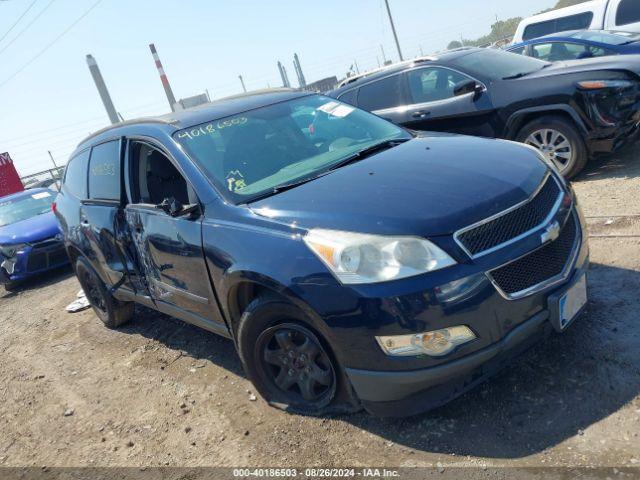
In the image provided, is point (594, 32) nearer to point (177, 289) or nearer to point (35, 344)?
point (177, 289)

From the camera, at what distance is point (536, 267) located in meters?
2.50

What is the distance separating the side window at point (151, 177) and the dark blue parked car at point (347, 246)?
12mm

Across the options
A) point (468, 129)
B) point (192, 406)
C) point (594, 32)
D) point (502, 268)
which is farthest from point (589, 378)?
point (594, 32)

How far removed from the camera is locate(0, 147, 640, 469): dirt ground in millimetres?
2471

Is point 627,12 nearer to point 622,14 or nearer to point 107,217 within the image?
point 622,14

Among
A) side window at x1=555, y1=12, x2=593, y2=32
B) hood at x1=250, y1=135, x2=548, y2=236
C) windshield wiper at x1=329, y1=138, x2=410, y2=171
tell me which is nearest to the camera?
hood at x1=250, y1=135, x2=548, y2=236

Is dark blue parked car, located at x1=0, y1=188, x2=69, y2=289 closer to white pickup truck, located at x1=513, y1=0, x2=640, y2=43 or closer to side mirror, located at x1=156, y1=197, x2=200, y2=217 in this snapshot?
side mirror, located at x1=156, y1=197, x2=200, y2=217

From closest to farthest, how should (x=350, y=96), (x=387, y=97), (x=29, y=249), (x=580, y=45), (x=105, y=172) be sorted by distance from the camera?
(x=105, y=172)
(x=387, y=97)
(x=350, y=96)
(x=29, y=249)
(x=580, y=45)

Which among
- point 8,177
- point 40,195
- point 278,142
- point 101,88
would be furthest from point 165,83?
point 278,142

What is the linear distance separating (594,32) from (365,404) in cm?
864

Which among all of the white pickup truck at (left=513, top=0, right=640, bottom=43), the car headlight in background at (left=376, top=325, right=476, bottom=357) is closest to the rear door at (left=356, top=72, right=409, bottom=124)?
the car headlight in background at (left=376, top=325, right=476, bottom=357)

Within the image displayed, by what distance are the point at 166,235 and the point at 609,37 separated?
8108 millimetres

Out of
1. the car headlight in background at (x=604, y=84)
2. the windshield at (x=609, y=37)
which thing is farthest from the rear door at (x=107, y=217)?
the windshield at (x=609, y=37)

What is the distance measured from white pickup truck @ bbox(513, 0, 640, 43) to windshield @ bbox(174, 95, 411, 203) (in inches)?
352
